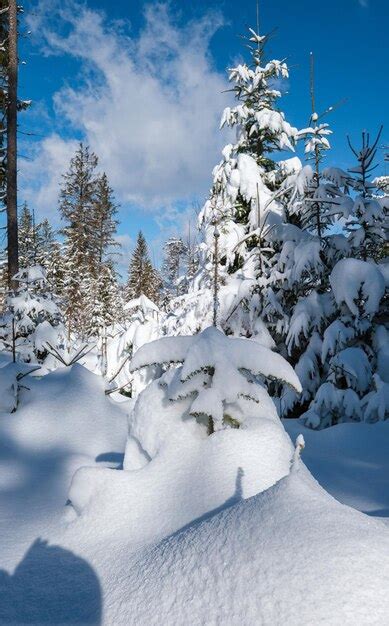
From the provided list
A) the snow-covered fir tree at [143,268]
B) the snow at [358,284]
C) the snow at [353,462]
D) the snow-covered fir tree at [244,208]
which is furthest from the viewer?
the snow-covered fir tree at [143,268]

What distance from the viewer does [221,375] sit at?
2789mm

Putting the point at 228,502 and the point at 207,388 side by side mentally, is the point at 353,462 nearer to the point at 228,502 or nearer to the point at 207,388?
the point at 207,388

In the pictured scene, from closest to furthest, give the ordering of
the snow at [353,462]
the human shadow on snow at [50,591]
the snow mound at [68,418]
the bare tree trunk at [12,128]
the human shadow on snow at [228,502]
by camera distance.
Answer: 1. the human shadow on snow at [50,591]
2. the human shadow on snow at [228,502]
3. the snow at [353,462]
4. the snow mound at [68,418]
5. the bare tree trunk at [12,128]

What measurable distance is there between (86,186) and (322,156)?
85.0 ft

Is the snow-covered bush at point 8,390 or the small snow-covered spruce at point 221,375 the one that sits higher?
the small snow-covered spruce at point 221,375

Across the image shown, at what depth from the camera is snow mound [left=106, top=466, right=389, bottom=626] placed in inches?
45.9

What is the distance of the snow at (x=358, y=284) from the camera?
207 inches

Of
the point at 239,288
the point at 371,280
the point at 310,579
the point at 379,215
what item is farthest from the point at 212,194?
the point at 310,579

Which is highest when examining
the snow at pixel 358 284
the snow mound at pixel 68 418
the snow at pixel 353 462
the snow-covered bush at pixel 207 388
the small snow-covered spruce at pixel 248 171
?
the small snow-covered spruce at pixel 248 171

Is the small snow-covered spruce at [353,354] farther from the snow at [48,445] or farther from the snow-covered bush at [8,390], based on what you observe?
the snow-covered bush at [8,390]

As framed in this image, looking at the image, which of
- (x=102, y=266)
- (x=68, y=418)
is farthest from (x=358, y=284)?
(x=102, y=266)

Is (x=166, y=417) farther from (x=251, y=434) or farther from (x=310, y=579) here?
(x=310, y=579)

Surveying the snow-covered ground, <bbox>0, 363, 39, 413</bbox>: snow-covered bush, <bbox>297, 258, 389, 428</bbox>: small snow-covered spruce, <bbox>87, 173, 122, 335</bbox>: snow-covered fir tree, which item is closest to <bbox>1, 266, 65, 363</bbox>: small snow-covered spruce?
<bbox>0, 363, 39, 413</bbox>: snow-covered bush

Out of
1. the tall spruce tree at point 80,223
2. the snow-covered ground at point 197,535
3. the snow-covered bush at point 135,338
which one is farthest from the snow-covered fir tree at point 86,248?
the snow-covered ground at point 197,535
